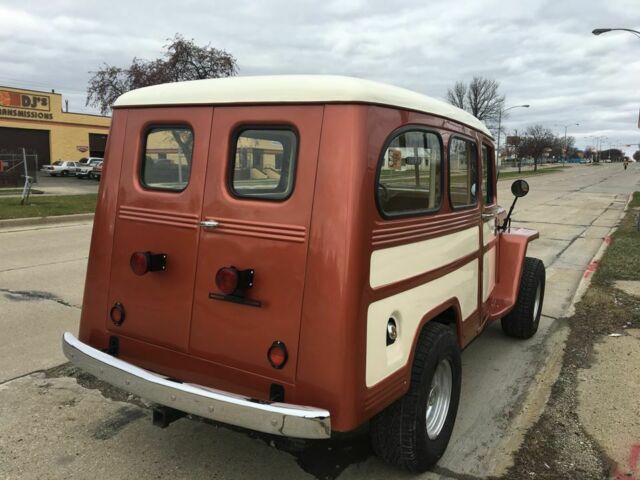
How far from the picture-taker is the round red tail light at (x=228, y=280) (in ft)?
8.61

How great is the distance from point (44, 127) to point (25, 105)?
90.9 inches

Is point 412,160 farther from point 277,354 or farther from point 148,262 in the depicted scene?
point 148,262

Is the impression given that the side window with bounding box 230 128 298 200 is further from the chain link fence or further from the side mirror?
the chain link fence

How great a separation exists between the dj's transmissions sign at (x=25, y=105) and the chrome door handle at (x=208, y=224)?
157ft

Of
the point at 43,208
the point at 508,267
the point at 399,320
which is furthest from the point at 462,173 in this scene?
the point at 43,208

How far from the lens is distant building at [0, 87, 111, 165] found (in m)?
43.4

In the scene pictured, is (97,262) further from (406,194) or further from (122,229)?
(406,194)

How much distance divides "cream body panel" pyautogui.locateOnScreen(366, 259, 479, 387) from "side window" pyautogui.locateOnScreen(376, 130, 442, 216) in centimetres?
44

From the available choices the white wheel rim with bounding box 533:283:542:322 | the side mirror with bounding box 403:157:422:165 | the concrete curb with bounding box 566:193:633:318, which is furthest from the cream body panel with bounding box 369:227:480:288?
the concrete curb with bounding box 566:193:633:318

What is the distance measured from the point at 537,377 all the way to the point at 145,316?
10.8ft

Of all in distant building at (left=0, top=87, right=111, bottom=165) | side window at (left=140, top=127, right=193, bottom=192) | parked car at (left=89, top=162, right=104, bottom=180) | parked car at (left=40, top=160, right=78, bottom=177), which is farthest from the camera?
distant building at (left=0, top=87, right=111, bottom=165)

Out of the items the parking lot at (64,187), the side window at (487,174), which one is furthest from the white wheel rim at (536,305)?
the parking lot at (64,187)

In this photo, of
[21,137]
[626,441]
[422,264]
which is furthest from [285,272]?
[21,137]

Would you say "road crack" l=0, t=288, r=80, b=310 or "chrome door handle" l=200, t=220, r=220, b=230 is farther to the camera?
"road crack" l=0, t=288, r=80, b=310
